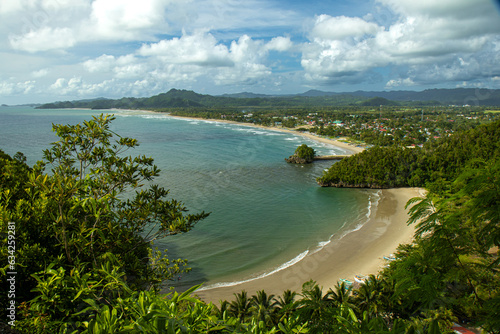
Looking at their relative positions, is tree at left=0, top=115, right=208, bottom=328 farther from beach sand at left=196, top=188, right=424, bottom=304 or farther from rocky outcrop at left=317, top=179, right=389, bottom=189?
rocky outcrop at left=317, top=179, right=389, bottom=189

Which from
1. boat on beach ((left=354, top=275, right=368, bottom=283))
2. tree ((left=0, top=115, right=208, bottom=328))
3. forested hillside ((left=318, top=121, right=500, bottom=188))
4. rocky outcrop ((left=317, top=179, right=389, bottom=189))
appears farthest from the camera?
rocky outcrop ((left=317, top=179, right=389, bottom=189))

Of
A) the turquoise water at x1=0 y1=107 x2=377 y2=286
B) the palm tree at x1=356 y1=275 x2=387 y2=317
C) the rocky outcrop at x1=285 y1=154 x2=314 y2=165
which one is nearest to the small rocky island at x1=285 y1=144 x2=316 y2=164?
the rocky outcrop at x1=285 y1=154 x2=314 y2=165

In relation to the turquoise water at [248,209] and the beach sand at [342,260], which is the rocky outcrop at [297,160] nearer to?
the turquoise water at [248,209]

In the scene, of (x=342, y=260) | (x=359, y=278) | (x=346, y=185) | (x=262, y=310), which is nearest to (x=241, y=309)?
(x=262, y=310)

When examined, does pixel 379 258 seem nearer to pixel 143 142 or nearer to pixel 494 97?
pixel 143 142

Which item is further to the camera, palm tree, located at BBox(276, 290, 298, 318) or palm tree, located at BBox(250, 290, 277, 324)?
palm tree, located at BBox(250, 290, 277, 324)

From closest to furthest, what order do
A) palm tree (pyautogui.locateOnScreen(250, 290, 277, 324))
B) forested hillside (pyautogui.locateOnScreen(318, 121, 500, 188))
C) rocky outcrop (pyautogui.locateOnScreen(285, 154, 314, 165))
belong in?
palm tree (pyautogui.locateOnScreen(250, 290, 277, 324)) → forested hillside (pyautogui.locateOnScreen(318, 121, 500, 188)) → rocky outcrop (pyautogui.locateOnScreen(285, 154, 314, 165))

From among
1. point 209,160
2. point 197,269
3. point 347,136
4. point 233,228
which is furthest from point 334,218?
point 347,136
